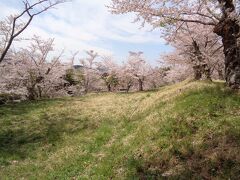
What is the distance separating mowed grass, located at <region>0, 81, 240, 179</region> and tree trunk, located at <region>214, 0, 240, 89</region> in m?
0.84

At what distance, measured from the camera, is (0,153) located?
857 inches

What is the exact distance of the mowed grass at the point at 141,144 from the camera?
12.7 m

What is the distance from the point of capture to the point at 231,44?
1923cm

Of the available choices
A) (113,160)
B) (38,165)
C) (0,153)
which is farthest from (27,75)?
(113,160)

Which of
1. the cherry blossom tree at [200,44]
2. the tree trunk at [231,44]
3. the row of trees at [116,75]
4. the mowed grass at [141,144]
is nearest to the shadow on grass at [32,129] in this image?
the mowed grass at [141,144]

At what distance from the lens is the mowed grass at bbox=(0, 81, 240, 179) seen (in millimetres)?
12656

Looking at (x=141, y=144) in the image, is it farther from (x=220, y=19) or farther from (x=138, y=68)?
(x=138, y=68)

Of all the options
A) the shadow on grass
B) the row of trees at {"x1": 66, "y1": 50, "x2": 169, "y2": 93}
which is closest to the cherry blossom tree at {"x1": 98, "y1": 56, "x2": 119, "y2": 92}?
the row of trees at {"x1": 66, "y1": 50, "x2": 169, "y2": 93}

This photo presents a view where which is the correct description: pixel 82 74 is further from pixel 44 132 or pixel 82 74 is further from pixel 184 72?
pixel 44 132

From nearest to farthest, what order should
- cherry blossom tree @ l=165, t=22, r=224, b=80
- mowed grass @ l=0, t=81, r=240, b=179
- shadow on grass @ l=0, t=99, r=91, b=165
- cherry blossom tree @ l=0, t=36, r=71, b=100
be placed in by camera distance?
mowed grass @ l=0, t=81, r=240, b=179 < shadow on grass @ l=0, t=99, r=91, b=165 < cherry blossom tree @ l=165, t=22, r=224, b=80 < cherry blossom tree @ l=0, t=36, r=71, b=100

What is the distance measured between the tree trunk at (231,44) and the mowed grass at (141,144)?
2.75 ft

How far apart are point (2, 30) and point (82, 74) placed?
157ft

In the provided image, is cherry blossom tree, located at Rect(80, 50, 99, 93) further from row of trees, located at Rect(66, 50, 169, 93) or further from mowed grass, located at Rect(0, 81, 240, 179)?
mowed grass, located at Rect(0, 81, 240, 179)

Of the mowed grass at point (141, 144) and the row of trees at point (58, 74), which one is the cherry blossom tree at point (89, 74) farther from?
the mowed grass at point (141, 144)
